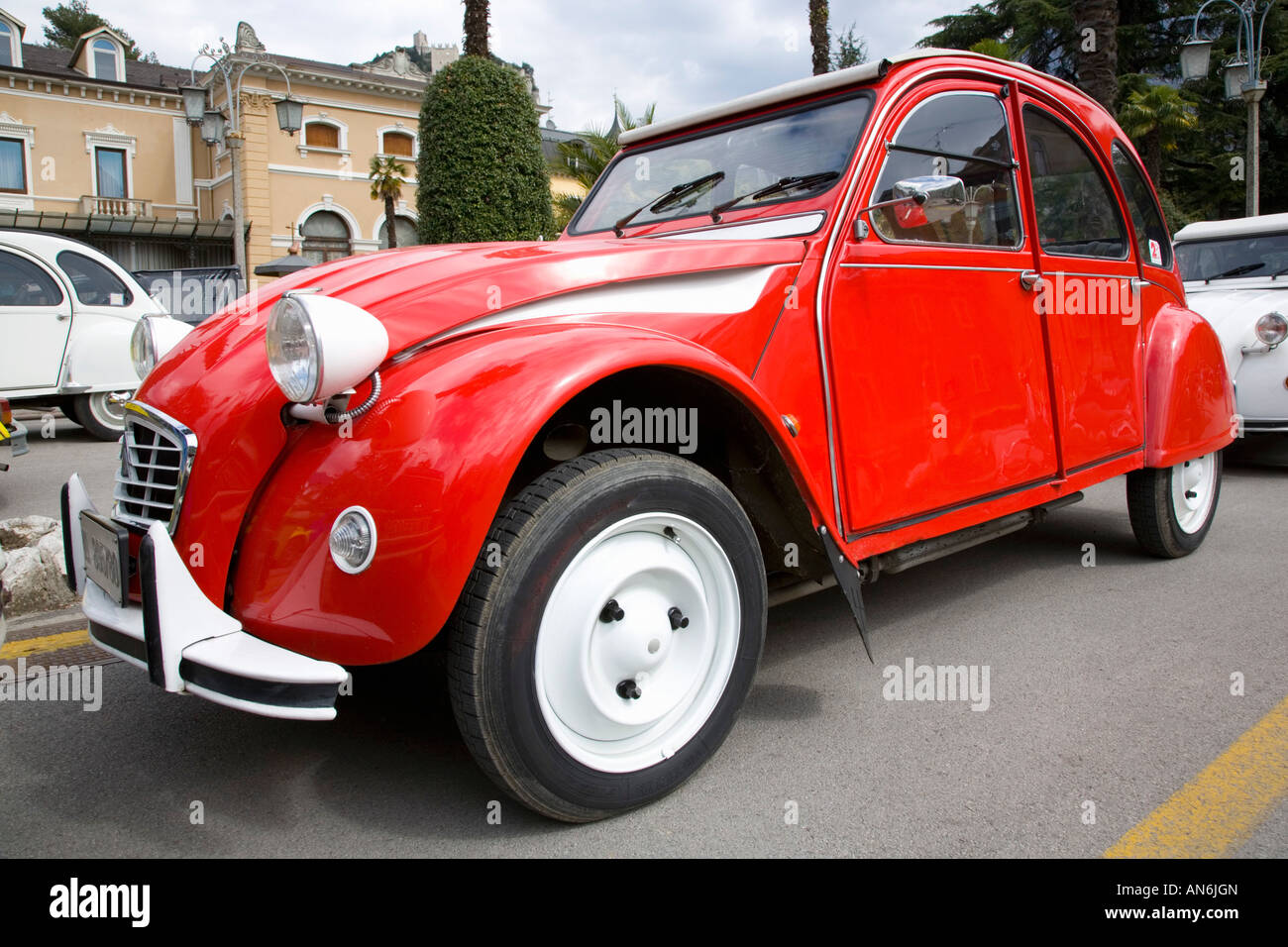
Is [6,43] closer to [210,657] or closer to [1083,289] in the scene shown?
[1083,289]

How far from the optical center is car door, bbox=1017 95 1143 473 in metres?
3.49

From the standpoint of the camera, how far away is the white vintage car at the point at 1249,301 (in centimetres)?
659

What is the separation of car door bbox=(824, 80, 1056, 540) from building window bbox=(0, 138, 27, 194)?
121ft

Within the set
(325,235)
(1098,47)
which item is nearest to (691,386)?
(1098,47)

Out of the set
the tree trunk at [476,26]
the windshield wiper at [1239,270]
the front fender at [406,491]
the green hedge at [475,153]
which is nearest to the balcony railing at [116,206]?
the tree trunk at [476,26]

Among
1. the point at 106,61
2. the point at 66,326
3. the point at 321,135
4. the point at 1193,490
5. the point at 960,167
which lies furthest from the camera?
the point at 106,61

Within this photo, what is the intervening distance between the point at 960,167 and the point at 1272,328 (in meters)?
4.79

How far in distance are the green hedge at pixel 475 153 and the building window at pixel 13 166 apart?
24345 millimetres

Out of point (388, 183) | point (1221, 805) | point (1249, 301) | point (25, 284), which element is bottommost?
point (1221, 805)

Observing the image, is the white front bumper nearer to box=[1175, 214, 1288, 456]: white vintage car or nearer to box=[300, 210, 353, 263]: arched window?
box=[1175, 214, 1288, 456]: white vintage car

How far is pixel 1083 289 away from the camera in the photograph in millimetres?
3668

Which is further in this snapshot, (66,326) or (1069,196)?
(66,326)
